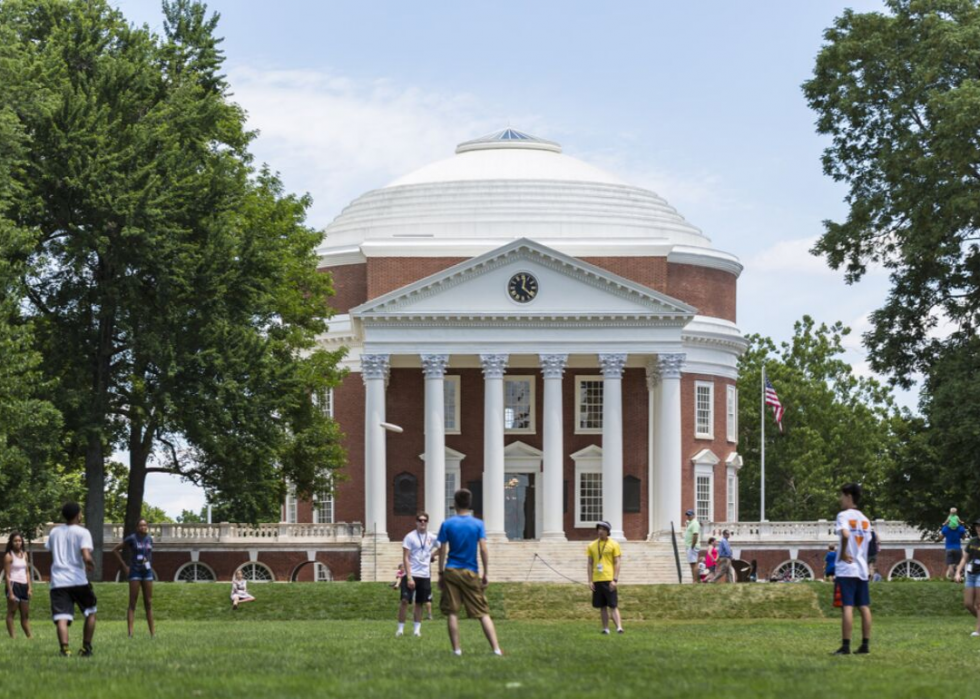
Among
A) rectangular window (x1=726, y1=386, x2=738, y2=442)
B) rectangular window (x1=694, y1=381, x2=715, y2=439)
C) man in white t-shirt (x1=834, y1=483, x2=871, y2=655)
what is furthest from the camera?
rectangular window (x1=726, y1=386, x2=738, y2=442)

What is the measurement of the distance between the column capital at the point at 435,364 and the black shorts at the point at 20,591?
41.7 m

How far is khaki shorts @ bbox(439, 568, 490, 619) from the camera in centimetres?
2353

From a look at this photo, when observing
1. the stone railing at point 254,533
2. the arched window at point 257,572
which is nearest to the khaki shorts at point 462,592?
the stone railing at point 254,533

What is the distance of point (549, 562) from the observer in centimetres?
6825

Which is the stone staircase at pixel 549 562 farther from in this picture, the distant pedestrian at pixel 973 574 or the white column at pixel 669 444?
the distant pedestrian at pixel 973 574

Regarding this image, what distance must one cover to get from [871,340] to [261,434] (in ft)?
59.7

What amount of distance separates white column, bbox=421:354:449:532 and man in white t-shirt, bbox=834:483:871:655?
46.7 m

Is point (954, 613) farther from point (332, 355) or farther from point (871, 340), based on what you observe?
point (332, 355)

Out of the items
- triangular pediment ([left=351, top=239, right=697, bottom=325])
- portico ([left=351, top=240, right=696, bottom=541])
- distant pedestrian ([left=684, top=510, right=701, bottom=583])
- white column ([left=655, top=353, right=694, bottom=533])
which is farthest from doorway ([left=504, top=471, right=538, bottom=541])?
distant pedestrian ([left=684, top=510, right=701, bottom=583])

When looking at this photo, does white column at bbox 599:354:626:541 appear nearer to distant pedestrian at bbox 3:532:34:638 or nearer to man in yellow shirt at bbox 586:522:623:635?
man in yellow shirt at bbox 586:522:623:635

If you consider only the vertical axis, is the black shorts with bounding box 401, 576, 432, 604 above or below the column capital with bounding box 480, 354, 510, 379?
below

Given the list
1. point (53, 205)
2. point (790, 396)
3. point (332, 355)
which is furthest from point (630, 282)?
point (790, 396)

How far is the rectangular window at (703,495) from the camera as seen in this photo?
8100cm

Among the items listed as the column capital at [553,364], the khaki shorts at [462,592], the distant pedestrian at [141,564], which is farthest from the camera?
the column capital at [553,364]
